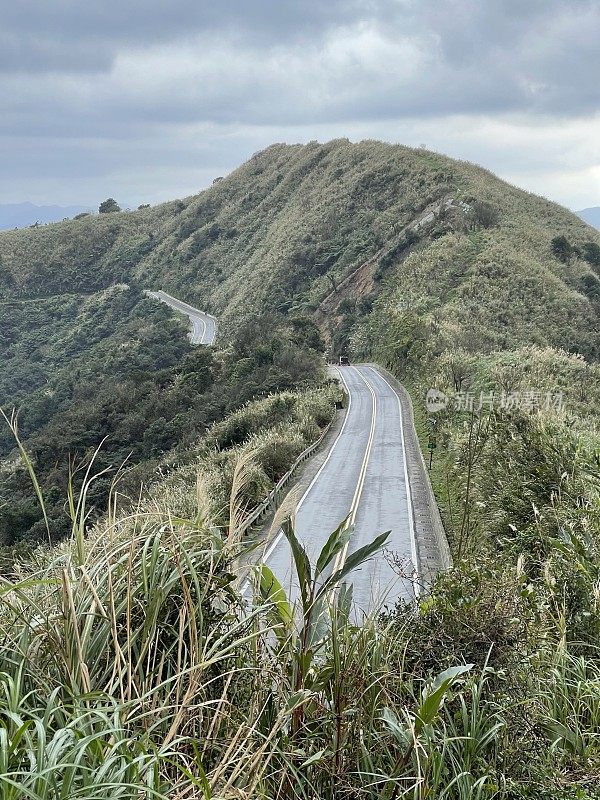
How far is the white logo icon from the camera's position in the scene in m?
26.9

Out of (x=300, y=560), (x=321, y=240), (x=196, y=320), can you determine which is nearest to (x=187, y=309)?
(x=196, y=320)

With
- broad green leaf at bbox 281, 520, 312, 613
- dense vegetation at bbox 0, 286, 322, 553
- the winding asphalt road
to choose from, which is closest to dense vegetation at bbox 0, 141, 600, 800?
broad green leaf at bbox 281, 520, 312, 613

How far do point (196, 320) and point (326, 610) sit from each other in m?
72.3

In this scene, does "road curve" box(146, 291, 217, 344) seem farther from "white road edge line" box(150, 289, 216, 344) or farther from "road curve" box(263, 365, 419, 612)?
"road curve" box(263, 365, 419, 612)

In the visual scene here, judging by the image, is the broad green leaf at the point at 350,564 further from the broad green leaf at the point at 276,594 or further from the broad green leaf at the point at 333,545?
the broad green leaf at the point at 276,594

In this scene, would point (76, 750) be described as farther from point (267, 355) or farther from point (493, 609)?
point (267, 355)

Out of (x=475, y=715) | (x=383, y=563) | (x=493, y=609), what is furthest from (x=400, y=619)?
(x=383, y=563)

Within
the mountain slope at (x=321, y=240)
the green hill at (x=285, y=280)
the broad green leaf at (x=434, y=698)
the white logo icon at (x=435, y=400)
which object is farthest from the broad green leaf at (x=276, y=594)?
the mountain slope at (x=321, y=240)

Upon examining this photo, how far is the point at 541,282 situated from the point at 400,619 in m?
44.4

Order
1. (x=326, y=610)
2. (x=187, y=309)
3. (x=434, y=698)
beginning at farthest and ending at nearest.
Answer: (x=187, y=309)
(x=326, y=610)
(x=434, y=698)

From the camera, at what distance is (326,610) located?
3.90 meters

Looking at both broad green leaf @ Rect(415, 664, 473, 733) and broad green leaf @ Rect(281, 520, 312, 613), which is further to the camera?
broad green leaf @ Rect(281, 520, 312, 613)

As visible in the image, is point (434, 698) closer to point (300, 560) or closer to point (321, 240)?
point (300, 560)

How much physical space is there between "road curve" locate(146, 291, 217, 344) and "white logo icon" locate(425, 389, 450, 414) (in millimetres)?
36021
